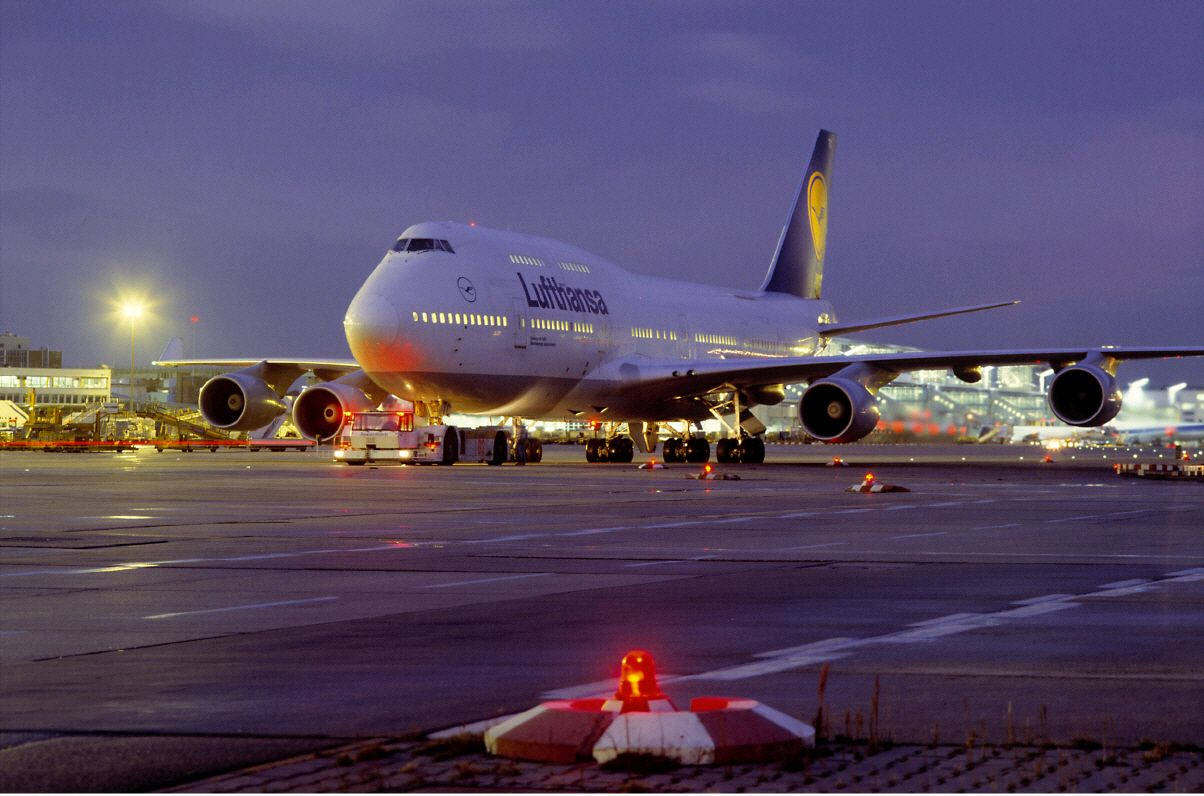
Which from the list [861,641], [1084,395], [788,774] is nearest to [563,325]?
[1084,395]

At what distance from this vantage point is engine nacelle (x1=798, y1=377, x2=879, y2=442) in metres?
38.4

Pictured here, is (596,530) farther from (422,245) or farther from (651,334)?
(651,334)

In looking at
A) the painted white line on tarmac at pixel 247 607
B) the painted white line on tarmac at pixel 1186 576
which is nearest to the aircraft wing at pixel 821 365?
the painted white line on tarmac at pixel 1186 576

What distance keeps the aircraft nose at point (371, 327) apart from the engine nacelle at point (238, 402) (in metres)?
7.23

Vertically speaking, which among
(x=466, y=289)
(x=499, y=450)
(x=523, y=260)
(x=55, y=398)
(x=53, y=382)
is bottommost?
(x=499, y=450)

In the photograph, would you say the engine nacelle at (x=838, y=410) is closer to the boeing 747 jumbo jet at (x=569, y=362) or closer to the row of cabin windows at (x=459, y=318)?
the boeing 747 jumbo jet at (x=569, y=362)

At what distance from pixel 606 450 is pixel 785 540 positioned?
1197 inches

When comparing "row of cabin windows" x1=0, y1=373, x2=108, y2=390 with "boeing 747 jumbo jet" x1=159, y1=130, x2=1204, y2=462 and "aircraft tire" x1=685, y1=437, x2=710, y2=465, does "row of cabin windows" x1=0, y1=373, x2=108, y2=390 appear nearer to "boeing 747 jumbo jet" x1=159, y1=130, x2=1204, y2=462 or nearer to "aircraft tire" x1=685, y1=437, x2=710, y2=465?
"boeing 747 jumbo jet" x1=159, y1=130, x2=1204, y2=462

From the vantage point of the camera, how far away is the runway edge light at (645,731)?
541cm

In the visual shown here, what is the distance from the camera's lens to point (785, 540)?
16328 millimetres

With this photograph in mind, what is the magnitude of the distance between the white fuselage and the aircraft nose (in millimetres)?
22

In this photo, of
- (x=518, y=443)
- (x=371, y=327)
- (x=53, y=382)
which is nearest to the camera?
(x=371, y=327)

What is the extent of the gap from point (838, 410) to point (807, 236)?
19.9 meters

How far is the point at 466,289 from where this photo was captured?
123 ft
